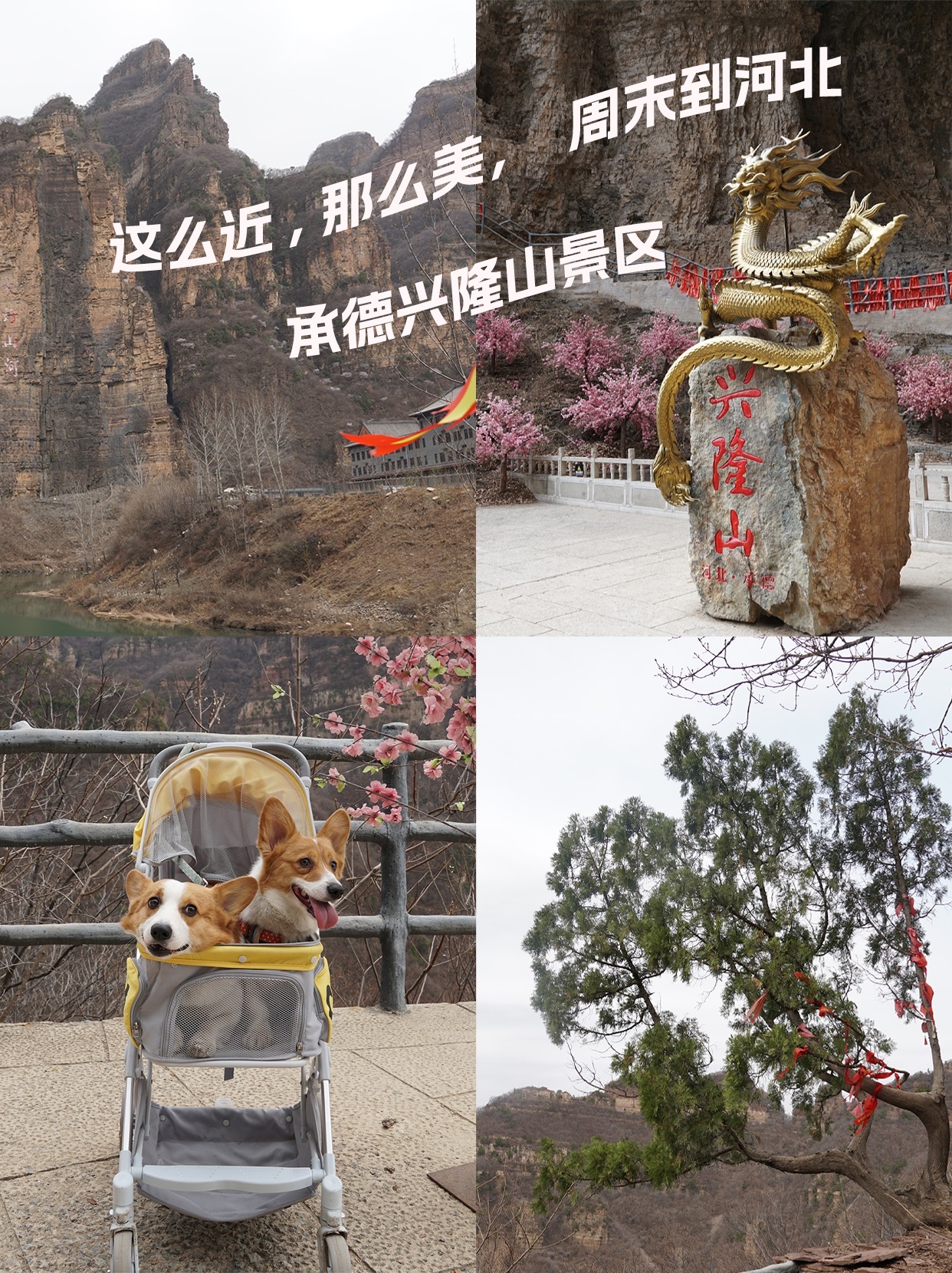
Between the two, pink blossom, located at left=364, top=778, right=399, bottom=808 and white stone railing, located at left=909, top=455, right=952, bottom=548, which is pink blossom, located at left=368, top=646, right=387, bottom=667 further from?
white stone railing, located at left=909, top=455, right=952, bottom=548

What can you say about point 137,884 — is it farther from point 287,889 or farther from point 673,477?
point 673,477

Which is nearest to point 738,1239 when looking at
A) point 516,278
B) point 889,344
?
point 889,344

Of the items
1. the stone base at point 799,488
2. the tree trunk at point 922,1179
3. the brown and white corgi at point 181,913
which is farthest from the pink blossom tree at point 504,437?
the brown and white corgi at point 181,913

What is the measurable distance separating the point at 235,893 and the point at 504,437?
252 inches

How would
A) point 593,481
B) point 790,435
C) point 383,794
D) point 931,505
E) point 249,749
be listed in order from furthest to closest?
1. point 593,481
2. point 931,505
3. point 790,435
4. point 383,794
5. point 249,749

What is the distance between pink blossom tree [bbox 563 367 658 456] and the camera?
8414 mm

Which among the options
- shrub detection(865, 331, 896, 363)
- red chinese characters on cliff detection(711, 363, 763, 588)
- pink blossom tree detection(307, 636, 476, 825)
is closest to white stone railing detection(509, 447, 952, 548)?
shrub detection(865, 331, 896, 363)

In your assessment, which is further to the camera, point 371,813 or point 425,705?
point 371,813

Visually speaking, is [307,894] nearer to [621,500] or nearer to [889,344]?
[621,500]

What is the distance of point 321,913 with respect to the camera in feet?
5.90

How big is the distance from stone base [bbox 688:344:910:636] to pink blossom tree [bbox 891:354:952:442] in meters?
5.21

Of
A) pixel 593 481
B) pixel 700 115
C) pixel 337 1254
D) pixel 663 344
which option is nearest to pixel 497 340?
pixel 663 344

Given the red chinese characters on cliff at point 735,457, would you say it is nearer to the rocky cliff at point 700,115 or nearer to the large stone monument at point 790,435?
the large stone monument at point 790,435

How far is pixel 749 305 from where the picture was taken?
3.63 metres
